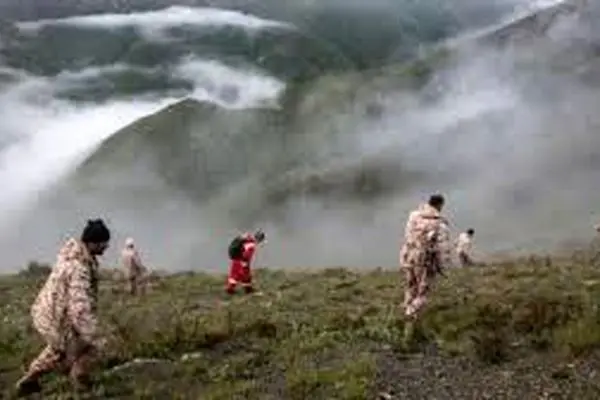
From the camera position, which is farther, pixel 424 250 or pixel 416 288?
pixel 416 288

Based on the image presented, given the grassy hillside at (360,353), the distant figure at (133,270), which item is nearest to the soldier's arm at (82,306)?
the grassy hillside at (360,353)

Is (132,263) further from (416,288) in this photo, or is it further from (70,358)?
(70,358)

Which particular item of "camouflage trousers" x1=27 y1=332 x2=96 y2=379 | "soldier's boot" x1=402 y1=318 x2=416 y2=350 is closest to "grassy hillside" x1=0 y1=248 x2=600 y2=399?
"soldier's boot" x1=402 y1=318 x2=416 y2=350

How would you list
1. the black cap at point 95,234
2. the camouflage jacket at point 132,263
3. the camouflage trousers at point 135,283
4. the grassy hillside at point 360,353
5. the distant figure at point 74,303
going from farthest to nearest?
1. the camouflage trousers at point 135,283
2. the camouflage jacket at point 132,263
3. the black cap at point 95,234
4. the distant figure at point 74,303
5. the grassy hillside at point 360,353

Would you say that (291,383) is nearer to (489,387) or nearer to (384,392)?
(384,392)

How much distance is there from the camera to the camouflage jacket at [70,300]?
50.7 feet

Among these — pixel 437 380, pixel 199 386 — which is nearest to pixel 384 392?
pixel 437 380

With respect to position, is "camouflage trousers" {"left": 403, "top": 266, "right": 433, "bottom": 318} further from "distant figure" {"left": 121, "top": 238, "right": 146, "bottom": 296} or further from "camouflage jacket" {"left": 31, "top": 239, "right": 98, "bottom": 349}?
"distant figure" {"left": 121, "top": 238, "right": 146, "bottom": 296}

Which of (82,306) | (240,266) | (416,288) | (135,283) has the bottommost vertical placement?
(82,306)

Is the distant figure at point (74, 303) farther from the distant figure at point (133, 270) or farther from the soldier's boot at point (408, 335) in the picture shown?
the distant figure at point (133, 270)

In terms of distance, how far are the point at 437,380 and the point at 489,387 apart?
0.85 m

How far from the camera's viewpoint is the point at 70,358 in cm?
1582

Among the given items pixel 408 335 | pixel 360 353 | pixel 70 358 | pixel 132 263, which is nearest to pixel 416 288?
pixel 408 335

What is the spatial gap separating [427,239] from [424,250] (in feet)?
0.69
